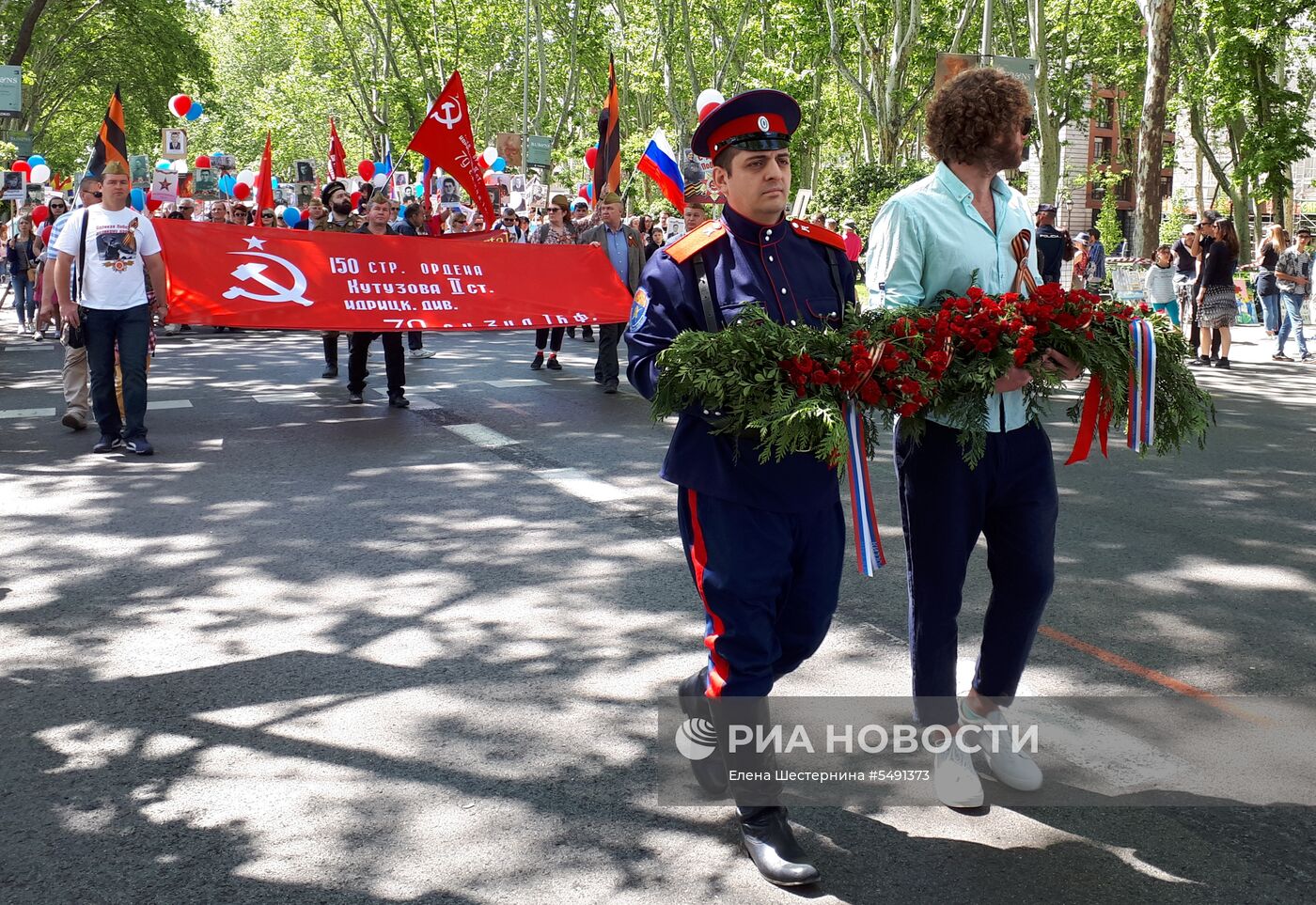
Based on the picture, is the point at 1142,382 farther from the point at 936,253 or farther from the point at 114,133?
the point at 114,133

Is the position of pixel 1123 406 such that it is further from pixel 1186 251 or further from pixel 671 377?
pixel 1186 251

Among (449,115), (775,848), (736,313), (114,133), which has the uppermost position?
(449,115)

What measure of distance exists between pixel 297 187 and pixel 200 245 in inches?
1064

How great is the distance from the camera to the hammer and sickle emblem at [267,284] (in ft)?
36.3

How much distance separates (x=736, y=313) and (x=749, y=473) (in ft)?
1.28

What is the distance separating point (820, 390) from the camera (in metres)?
3.18

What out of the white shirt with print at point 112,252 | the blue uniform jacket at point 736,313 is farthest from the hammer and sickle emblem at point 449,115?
the blue uniform jacket at point 736,313

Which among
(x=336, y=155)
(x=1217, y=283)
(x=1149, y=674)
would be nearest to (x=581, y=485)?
(x=1149, y=674)

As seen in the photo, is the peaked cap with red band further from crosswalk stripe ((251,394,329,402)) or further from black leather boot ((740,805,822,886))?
crosswalk stripe ((251,394,329,402))

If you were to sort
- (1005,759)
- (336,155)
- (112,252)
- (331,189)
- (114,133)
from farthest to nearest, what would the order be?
1. (336,155)
2. (331,189)
3. (114,133)
4. (112,252)
5. (1005,759)

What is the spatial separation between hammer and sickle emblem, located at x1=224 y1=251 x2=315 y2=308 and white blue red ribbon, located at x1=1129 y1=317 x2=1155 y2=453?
28.9 ft

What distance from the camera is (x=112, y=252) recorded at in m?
8.84

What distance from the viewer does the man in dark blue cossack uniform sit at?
3.30 meters

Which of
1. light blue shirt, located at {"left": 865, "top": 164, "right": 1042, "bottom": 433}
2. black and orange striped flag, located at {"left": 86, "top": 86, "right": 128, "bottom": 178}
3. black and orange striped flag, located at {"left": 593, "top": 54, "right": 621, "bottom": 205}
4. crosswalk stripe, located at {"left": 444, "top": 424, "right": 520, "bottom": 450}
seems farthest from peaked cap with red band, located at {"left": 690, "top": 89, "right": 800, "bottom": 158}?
black and orange striped flag, located at {"left": 593, "top": 54, "right": 621, "bottom": 205}
